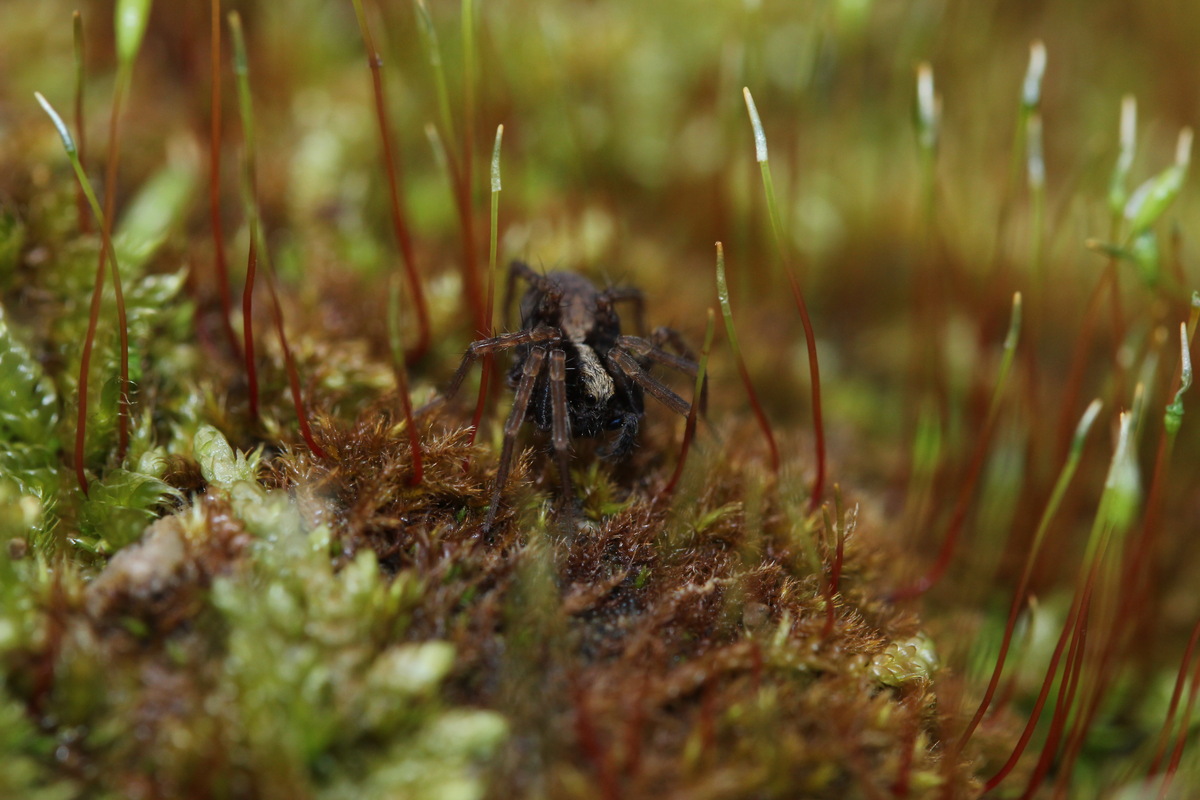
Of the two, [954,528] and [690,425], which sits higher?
[690,425]

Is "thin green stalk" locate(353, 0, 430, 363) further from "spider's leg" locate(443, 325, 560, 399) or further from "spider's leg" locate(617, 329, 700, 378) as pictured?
"spider's leg" locate(617, 329, 700, 378)

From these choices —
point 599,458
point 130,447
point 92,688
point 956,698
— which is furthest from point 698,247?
point 92,688

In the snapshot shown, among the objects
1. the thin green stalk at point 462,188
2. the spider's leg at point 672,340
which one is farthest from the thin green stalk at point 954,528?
the thin green stalk at point 462,188

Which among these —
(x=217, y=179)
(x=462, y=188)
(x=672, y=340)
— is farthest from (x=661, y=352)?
(x=217, y=179)

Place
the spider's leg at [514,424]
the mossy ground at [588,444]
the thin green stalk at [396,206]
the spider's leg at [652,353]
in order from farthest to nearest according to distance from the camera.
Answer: the spider's leg at [652,353] < the thin green stalk at [396,206] < the spider's leg at [514,424] < the mossy ground at [588,444]

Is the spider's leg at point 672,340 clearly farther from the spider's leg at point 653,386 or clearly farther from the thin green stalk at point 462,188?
the thin green stalk at point 462,188

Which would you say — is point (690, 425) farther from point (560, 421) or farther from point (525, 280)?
point (525, 280)
